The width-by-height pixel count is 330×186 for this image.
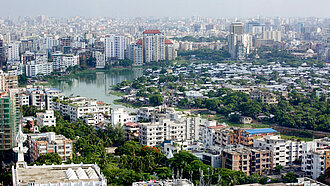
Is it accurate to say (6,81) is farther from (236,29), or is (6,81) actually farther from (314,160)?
(236,29)

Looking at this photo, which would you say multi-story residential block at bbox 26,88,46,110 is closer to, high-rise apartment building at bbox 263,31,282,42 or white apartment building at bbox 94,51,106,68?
white apartment building at bbox 94,51,106,68

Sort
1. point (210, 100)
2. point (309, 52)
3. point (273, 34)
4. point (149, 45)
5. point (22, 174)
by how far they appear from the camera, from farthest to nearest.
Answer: point (273, 34) < point (309, 52) < point (149, 45) < point (210, 100) < point (22, 174)

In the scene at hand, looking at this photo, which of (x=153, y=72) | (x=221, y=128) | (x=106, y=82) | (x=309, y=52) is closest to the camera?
A: (x=221, y=128)

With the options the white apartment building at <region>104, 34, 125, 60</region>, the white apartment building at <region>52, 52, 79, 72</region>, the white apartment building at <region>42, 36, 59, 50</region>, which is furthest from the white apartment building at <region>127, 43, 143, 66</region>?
the white apartment building at <region>42, 36, 59, 50</region>

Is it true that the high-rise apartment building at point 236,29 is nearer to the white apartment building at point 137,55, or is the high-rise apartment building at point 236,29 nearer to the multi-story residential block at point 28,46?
the white apartment building at point 137,55

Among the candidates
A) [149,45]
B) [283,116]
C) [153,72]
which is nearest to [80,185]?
[283,116]

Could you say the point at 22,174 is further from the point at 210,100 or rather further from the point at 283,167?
the point at 210,100
